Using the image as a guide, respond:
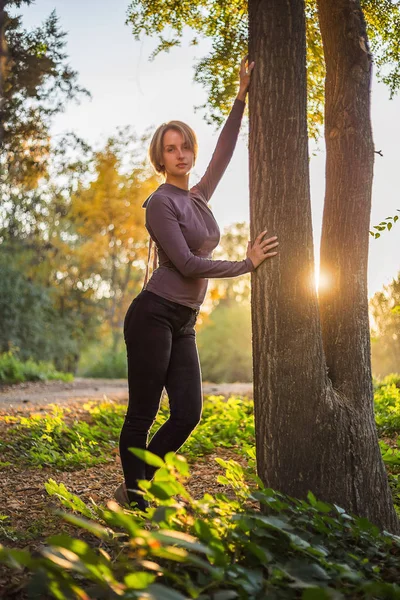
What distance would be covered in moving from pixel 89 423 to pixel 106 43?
406 centimetres

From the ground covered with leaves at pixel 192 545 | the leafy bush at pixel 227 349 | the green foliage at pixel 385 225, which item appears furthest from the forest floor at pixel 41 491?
the leafy bush at pixel 227 349

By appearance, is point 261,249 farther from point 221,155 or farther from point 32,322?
point 32,322

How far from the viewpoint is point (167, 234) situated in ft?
10.8

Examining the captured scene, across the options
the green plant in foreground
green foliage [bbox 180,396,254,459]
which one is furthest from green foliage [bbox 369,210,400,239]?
green foliage [bbox 180,396,254,459]

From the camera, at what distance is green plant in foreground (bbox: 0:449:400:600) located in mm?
1703

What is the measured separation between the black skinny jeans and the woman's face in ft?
2.47

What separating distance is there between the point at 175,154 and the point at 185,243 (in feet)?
2.01

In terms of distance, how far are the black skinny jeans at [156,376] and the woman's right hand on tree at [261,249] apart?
21.0 inches

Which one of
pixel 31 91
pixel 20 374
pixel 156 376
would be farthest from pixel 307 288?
pixel 20 374

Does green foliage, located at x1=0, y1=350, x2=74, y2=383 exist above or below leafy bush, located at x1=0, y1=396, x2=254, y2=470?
above

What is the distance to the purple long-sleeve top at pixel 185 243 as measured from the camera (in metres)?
3.25

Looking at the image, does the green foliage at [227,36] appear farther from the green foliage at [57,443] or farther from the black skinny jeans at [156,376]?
the green foliage at [57,443]

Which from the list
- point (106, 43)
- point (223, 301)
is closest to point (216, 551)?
point (106, 43)

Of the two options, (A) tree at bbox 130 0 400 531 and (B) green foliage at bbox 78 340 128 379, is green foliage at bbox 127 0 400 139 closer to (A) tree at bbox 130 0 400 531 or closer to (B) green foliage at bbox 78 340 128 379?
(A) tree at bbox 130 0 400 531
